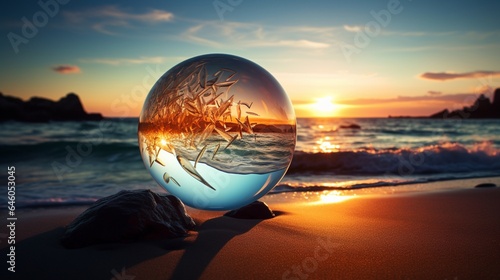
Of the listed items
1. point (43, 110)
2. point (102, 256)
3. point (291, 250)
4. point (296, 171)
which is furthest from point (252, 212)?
point (43, 110)

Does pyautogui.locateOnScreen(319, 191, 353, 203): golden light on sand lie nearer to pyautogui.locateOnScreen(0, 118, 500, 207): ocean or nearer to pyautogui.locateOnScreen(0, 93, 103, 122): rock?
pyautogui.locateOnScreen(0, 118, 500, 207): ocean

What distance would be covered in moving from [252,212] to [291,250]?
4.18ft

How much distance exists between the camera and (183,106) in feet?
11.1

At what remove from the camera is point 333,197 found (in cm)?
648

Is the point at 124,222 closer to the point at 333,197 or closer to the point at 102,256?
the point at 102,256

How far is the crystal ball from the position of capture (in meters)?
3.34

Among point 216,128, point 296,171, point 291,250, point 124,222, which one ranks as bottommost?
point 296,171

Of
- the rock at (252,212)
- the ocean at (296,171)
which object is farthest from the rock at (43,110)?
the rock at (252,212)

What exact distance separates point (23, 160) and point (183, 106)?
12365mm

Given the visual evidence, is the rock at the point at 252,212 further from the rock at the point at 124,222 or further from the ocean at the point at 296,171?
the ocean at the point at 296,171

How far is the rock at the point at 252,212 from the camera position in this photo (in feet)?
14.9

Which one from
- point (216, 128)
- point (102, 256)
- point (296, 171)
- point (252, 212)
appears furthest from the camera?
point (296, 171)

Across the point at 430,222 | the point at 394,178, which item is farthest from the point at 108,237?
the point at 394,178

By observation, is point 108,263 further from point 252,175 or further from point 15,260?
point 252,175
